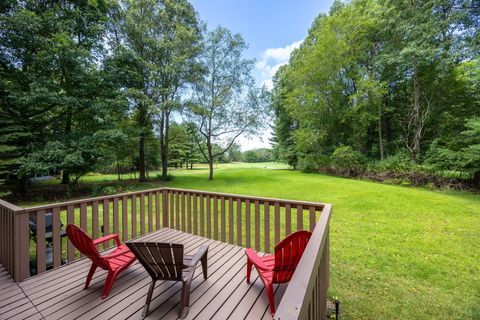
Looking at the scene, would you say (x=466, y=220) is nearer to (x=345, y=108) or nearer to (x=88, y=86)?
(x=345, y=108)

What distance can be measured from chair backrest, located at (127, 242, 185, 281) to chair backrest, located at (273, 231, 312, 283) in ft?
2.84

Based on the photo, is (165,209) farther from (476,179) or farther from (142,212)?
(476,179)

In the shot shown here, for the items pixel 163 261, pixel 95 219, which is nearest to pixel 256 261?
pixel 163 261

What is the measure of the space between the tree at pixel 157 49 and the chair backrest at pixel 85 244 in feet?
35.9

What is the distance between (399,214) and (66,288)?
7.71 m

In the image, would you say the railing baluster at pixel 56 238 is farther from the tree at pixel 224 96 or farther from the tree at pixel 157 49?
the tree at pixel 224 96

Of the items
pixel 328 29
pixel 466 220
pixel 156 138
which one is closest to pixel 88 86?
pixel 156 138

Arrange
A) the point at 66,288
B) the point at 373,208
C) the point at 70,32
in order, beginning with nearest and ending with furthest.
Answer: the point at 66,288
the point at 373,208
the point at 70,32

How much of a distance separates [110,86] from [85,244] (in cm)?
1053

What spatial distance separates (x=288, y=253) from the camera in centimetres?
182

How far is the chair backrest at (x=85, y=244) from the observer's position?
83.7 inches

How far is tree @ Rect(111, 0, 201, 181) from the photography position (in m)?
12.7

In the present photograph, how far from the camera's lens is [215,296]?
2160 mm

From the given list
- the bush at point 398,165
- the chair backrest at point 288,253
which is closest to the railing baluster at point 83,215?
the chair backrest at point 288,253
